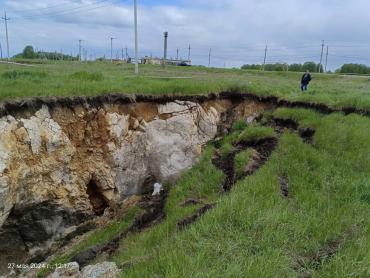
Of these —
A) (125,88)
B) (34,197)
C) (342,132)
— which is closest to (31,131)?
(34,197)

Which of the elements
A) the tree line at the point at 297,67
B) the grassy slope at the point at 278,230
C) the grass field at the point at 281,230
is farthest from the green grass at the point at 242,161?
the tree line at the point at 297,67

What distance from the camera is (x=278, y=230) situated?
175 inches

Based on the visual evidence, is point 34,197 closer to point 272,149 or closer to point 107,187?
point 107,187

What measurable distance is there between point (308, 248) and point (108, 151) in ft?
21.6

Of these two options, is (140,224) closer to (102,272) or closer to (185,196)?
(185,196)

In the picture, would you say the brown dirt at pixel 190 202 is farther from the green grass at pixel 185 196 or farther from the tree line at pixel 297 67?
the tree line at pixel 297 67

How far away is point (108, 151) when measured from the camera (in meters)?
9.77

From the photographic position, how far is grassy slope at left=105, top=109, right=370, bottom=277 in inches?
147

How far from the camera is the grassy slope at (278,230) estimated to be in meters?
3.73

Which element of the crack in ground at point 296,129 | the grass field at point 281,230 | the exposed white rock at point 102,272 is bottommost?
the exposed white rock at point 102,272

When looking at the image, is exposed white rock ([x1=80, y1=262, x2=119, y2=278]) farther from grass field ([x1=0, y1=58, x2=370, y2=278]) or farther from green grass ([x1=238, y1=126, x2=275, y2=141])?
green grass ([x1=238, y1=126, x2=275, y2=141])

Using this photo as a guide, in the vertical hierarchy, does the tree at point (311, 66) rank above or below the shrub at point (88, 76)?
above

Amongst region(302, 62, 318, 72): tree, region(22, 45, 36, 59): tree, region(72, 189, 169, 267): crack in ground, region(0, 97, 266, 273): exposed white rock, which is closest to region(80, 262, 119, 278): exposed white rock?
region(72, 189, 169, 267): crack in ground

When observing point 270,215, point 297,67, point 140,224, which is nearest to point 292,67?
point 297,67
